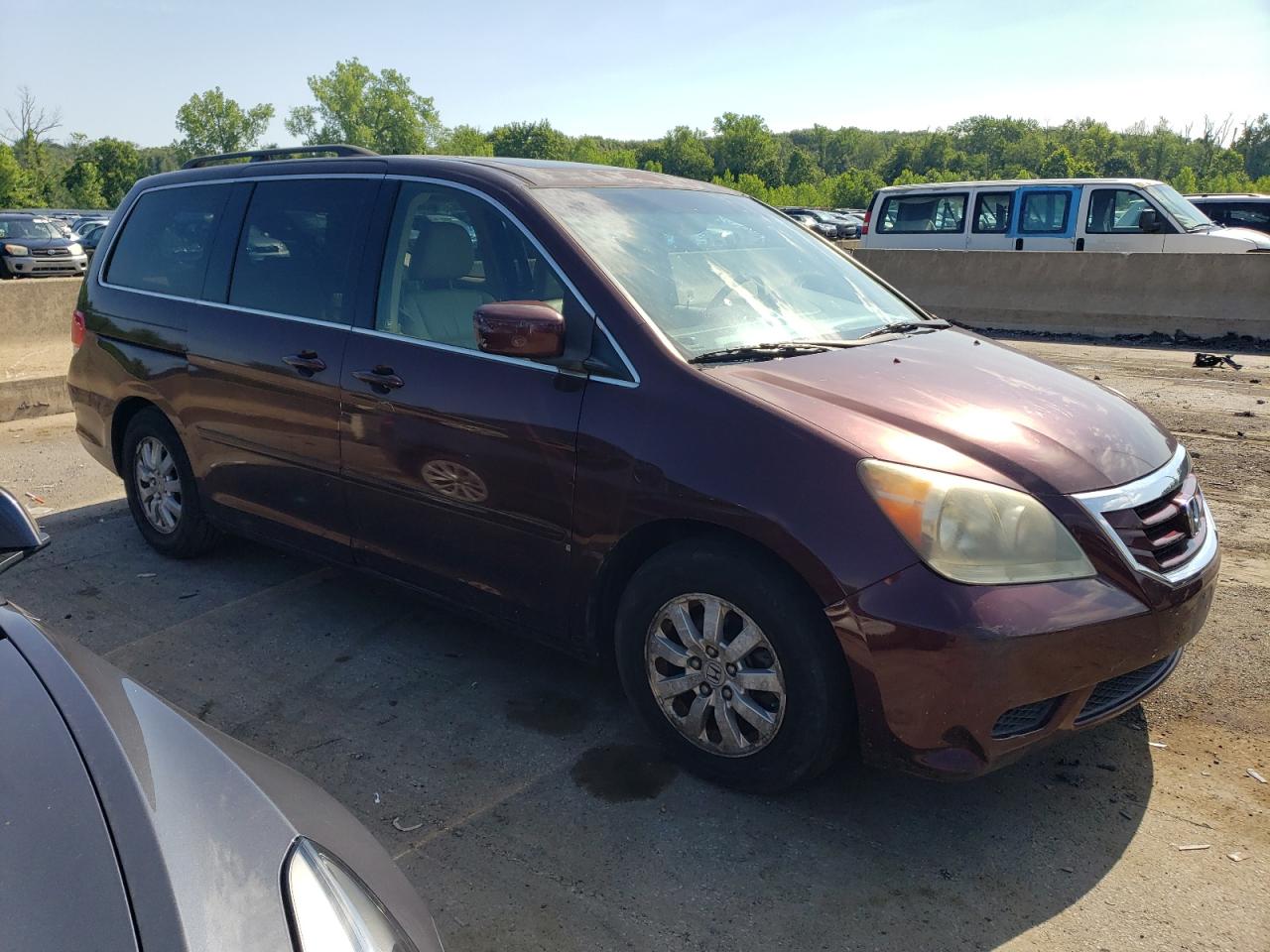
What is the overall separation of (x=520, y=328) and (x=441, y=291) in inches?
27.7

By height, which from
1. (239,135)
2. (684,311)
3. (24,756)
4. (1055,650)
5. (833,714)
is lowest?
Result: (833,714)

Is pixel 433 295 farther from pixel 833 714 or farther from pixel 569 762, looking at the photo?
pixel 833 714

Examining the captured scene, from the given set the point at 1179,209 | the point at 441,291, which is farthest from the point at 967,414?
the point at 1179,209

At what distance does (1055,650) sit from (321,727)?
238 cm

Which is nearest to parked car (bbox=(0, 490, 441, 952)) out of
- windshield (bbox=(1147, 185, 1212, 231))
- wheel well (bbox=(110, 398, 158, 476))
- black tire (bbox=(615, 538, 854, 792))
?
black tire (bbox=(615, 538, 854, 792))

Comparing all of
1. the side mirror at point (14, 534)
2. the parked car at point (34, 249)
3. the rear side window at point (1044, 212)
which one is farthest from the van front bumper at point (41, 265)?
the side mirror at point (14, 534)

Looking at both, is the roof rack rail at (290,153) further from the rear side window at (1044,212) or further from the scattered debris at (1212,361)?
the rear side window at (1044,212)

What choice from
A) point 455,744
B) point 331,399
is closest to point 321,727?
point 455,744

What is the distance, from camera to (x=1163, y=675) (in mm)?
3004

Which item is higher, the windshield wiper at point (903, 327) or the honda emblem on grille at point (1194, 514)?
the windshield wiper at point (903, 327)

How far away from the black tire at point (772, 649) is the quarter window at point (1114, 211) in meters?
14.4

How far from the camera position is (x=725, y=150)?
468ft

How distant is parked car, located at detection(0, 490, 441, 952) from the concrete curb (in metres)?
7.47

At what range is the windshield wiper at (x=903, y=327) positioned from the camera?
3800 mm
